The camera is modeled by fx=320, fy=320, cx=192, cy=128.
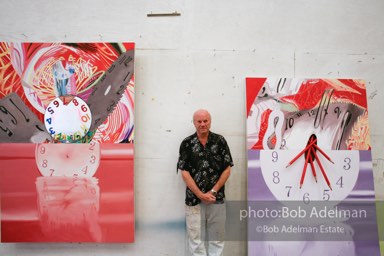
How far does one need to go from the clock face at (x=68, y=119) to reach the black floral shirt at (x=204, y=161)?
841mm

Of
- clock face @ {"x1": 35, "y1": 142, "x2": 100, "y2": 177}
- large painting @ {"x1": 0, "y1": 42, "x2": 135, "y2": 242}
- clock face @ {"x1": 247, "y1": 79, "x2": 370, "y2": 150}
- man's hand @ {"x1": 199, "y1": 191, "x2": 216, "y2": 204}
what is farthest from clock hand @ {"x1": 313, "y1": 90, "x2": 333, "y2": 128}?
clock face @ {"x1": 35, "y1": 142, "x2": 100, "y2": 177}

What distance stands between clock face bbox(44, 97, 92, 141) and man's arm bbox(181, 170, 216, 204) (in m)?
0.92

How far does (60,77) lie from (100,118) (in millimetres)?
488

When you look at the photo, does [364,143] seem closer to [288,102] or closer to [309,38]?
[288,102]

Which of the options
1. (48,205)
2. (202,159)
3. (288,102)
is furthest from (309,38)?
(48,205)

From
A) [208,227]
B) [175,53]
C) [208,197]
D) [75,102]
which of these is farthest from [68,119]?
[208,227]

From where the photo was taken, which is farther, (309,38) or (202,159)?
(309,38)

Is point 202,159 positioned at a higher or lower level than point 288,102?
lower

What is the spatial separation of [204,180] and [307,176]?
881 millimetres

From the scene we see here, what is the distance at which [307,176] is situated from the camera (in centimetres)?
266

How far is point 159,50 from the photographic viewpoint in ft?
9.15

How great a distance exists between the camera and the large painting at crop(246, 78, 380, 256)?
263cm

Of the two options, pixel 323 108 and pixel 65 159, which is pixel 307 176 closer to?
pixel 323 108

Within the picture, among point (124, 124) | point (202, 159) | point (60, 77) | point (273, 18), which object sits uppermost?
point (273, 18)
